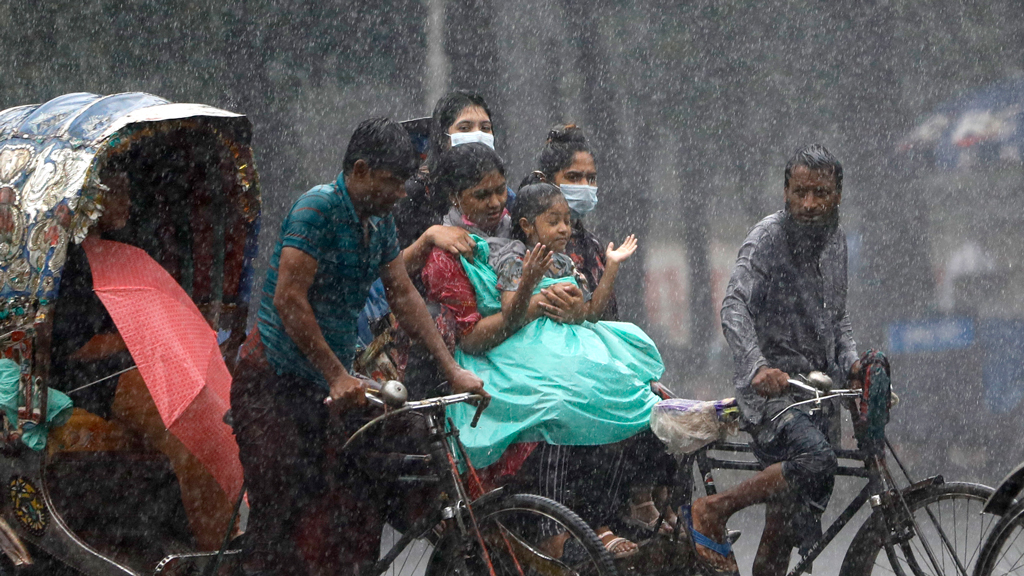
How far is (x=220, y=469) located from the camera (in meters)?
4.29

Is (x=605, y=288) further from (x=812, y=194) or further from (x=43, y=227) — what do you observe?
(x=43, y=227)

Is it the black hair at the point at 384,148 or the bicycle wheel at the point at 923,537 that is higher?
the black hair at the point at 384,148

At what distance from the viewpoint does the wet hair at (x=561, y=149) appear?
4.70 metres

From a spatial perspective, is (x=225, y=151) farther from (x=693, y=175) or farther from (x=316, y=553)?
(x=693, y=175)

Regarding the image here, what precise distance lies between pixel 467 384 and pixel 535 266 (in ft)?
1.58

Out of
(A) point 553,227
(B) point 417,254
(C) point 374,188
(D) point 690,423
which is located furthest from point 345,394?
(D) point 690,423

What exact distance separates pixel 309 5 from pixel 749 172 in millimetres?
3873

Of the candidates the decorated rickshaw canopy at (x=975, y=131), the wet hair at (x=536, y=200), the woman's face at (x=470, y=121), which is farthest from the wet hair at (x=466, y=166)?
the decorated rickshaw canopy at (x=975, y=131)

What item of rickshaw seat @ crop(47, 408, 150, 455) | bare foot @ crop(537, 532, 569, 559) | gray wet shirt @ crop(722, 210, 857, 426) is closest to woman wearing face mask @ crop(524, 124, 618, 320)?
gray wet shirt @ crop(722, 210, 857, 426)

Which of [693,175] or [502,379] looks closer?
[502,379]

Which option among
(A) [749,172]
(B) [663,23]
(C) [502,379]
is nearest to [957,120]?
(A) [749,172]

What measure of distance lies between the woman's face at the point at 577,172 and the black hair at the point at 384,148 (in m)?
1.26

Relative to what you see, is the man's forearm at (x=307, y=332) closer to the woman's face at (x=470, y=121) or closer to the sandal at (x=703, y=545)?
the sandal at (x=703, y=545)

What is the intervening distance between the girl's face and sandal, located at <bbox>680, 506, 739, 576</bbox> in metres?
1.06
